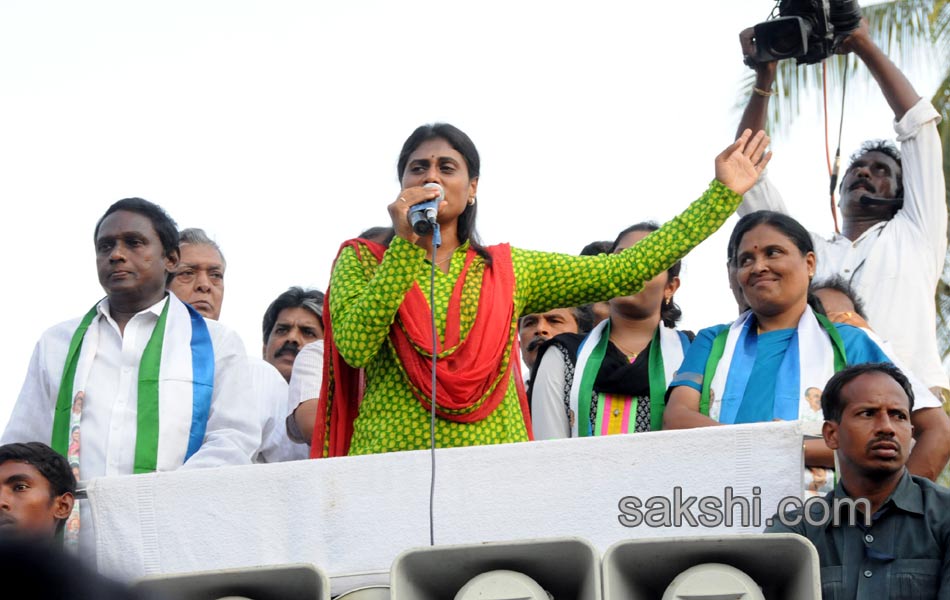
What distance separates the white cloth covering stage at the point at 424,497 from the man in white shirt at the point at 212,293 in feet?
5.70

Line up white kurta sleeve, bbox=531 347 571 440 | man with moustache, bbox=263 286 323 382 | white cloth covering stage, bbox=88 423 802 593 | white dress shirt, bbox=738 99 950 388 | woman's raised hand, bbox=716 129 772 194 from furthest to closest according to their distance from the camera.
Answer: man with moustache, bbox=263 286 323 382 < white dress shirt, bbox=738 99 950 388 < white kurta sleeve, bbox=531 347 571 440 < woman's raised hand, bbox=716 129 772 194 < white cloth covering stage, bbox=88 423 802 593

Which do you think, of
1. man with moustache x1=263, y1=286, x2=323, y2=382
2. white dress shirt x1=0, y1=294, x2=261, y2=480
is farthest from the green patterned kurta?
man with moustache x1=263, y1=286, x2=323, y2=382

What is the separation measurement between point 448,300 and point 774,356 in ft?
3.70

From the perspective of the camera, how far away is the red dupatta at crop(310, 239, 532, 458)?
3.79 meters

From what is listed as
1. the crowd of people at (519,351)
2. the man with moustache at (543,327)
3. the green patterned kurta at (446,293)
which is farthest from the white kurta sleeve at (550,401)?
the man with moustache at (543,327)

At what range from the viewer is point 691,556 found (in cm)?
270

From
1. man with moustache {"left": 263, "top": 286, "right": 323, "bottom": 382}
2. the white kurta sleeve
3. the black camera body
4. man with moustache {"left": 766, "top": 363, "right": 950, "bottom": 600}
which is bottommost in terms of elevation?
man with moustache {"left": 766, "top": 363, "right": 950, "bottom": 600}

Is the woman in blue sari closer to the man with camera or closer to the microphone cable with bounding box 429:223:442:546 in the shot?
the man with camera

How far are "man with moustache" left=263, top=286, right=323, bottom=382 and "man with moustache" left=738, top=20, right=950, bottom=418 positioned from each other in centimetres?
185

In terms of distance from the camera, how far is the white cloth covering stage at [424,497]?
3.34 metres

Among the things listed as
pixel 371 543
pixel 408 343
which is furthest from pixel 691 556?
pixel 408 343

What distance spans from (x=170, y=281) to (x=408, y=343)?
8.79ft

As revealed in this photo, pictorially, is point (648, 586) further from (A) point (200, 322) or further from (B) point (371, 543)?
(A) point (200, 322)

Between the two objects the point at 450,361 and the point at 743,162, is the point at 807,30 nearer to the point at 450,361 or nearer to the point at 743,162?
the point at 743,162
